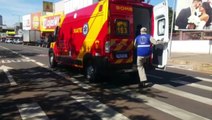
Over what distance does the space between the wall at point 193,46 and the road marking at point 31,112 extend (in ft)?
73.7

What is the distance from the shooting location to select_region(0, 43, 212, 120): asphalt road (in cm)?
717

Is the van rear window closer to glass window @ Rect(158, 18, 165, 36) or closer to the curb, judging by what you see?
glass window @ Rect(158, 18, 165, 36)

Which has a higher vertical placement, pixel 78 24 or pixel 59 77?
pixel 78 24

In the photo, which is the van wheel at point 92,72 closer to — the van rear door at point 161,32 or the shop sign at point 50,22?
the van rear door at point 161,32

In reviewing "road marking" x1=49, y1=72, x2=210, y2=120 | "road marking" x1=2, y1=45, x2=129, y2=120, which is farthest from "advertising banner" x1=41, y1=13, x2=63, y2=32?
"road marking" x1=2, y1=45, x2=129, y2=120

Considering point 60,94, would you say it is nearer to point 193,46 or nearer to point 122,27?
point 122,27

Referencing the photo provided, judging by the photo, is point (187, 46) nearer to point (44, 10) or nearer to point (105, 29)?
point (105, 29)

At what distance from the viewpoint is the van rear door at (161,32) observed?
422 inches

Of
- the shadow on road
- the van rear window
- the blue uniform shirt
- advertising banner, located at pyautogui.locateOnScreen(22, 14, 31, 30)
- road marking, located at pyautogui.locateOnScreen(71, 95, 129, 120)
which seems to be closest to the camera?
road marking, located at pyautogui.locateOnScreen(71, 95, 129, 120)

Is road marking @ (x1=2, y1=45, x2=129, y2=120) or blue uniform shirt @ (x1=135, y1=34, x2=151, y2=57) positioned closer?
road marking @ (x1=2, y1=45, x2=129, y2=120)

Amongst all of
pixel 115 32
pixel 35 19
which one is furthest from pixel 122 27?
pixel 35 19

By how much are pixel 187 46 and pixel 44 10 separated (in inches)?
2625

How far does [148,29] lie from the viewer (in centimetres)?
1213

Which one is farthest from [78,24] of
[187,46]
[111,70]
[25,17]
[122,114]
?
[25,17]
